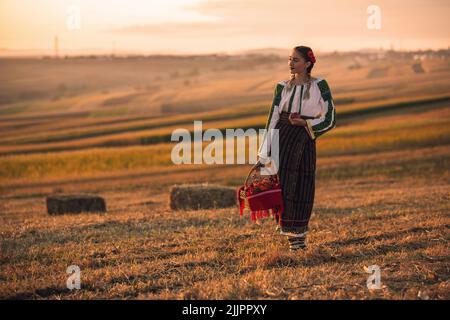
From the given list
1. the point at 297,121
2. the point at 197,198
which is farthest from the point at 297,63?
the point at 197,198

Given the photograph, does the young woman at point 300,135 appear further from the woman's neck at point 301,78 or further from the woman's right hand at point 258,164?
the woman's right hand at point 258,164

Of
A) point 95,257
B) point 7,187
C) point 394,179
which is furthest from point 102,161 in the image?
point 95,257

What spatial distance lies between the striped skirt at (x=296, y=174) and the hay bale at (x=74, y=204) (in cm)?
907

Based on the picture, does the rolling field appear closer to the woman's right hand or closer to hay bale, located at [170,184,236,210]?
hay bale, located at [170,184,236,210]

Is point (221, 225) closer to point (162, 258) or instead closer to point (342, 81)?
point (162, 258)

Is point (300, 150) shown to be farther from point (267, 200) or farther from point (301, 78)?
point (301, 78)

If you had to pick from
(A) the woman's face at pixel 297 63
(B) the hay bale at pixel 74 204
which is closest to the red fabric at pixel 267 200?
(A) the woman's face at pixel 297 63

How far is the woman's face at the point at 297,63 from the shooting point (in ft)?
26.2

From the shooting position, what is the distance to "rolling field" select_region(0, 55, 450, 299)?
21.7 ft

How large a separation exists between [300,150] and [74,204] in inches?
382

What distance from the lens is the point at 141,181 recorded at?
26.8m

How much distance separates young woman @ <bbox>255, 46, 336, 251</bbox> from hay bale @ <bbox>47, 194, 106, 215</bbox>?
9.07 meters

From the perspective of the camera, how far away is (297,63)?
8.00 meters

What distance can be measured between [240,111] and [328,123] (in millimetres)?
51457
